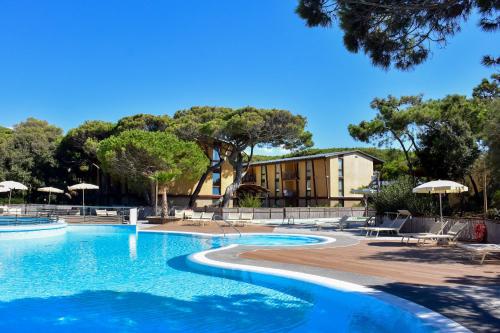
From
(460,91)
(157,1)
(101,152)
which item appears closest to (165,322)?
(157,1)

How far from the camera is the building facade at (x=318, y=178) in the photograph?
129ft

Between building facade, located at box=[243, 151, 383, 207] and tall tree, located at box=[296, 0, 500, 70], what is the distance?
1266 inches

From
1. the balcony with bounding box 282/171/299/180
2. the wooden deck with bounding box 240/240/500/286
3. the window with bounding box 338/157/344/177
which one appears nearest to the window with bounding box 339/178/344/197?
the window with bounding box 338/157/344/177

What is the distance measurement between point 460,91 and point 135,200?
1117 inches

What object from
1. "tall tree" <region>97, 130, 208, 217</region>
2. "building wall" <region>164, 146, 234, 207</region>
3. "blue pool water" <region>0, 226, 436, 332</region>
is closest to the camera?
"blue pool water" <region>0, 226, 436, 332</region>

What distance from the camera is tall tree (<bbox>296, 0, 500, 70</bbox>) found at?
5.87 meters

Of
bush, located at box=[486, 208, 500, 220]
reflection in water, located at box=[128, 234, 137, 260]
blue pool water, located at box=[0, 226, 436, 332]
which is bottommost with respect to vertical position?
blue pool water, located at box=[0, 226, 436, 332]

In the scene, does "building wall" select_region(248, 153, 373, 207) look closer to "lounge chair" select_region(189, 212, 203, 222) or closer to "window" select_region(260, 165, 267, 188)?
"window" select_region(260, 165, 267, 188)

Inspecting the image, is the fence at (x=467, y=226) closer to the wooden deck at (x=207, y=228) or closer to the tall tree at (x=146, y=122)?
the wooden deck at (x=207, y=228)

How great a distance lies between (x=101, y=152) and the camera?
28562mm

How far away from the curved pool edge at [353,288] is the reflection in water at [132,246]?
2.96 metres

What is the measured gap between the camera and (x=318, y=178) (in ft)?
133

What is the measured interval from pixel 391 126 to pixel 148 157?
15.1m

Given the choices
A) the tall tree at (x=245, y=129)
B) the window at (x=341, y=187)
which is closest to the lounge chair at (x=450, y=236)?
the tall tree at (x=245, y=129)
